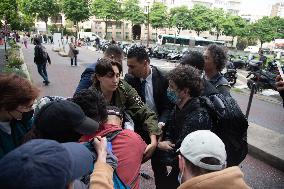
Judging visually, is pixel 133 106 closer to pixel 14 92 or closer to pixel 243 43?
pixel 14 92

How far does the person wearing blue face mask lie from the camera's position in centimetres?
234

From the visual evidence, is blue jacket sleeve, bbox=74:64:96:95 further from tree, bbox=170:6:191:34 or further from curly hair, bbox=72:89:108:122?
tree, bbox=170:6:191:34

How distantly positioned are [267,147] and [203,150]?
4.23 meters

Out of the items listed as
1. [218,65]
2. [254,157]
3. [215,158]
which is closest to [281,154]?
[254,157]

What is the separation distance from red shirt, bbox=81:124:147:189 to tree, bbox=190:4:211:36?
185ft

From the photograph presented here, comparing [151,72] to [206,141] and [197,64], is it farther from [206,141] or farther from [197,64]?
[206,141]

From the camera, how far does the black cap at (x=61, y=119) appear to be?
1.48 m

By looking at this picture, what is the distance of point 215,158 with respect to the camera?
1.65 metres

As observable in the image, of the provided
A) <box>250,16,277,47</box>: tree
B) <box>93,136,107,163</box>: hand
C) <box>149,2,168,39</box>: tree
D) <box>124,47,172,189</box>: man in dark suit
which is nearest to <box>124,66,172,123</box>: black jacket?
<box>124,47,172,189</box>: man in dark suit

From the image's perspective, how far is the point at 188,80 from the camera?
2.47 meters

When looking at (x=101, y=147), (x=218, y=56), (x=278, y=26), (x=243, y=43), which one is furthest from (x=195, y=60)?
(x=243, y=43)

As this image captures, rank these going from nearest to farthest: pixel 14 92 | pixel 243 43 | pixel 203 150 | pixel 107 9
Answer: pixel 203 150
pixel 14 92
pixel 107 9
pixel 243 43

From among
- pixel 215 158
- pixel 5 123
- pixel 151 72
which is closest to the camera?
pixel 215 158

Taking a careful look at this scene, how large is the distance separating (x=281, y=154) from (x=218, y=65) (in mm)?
2482
